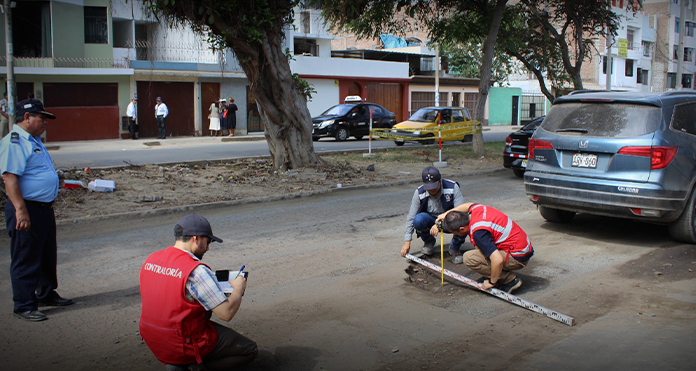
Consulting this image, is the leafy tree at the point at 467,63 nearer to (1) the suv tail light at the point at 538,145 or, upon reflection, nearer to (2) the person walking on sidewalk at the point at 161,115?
(2) the person walking on sidewalk at the point at 161,115

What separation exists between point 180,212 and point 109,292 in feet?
13.1

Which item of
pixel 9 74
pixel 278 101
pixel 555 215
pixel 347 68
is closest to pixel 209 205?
pixel 278 101

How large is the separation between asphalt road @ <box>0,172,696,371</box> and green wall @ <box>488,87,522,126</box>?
3814cm

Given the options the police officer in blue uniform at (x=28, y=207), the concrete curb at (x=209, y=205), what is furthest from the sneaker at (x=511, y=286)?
the concrete curb at (x=209, y=205)

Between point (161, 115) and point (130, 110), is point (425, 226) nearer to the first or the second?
point (161, 115)

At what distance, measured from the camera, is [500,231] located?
5465mm

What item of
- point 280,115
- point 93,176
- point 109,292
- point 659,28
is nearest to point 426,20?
point 280,115

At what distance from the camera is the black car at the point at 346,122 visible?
2442cm

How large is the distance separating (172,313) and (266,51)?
30.7ft

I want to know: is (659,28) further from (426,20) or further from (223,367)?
(223,367)

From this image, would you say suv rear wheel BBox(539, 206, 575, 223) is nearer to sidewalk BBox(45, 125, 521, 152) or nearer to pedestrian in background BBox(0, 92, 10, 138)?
sidewalk BBox(45, 125, 521, 152)

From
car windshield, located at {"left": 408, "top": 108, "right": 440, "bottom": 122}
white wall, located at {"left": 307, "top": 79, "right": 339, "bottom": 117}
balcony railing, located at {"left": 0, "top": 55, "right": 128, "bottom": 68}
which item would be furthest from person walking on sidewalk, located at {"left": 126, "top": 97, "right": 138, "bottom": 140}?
car windshield, located at {"left": 408, "top": 108, "right": 440, "bottom": 122}

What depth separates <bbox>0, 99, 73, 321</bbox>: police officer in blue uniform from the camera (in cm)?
496

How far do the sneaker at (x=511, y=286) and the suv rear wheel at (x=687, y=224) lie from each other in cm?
294
